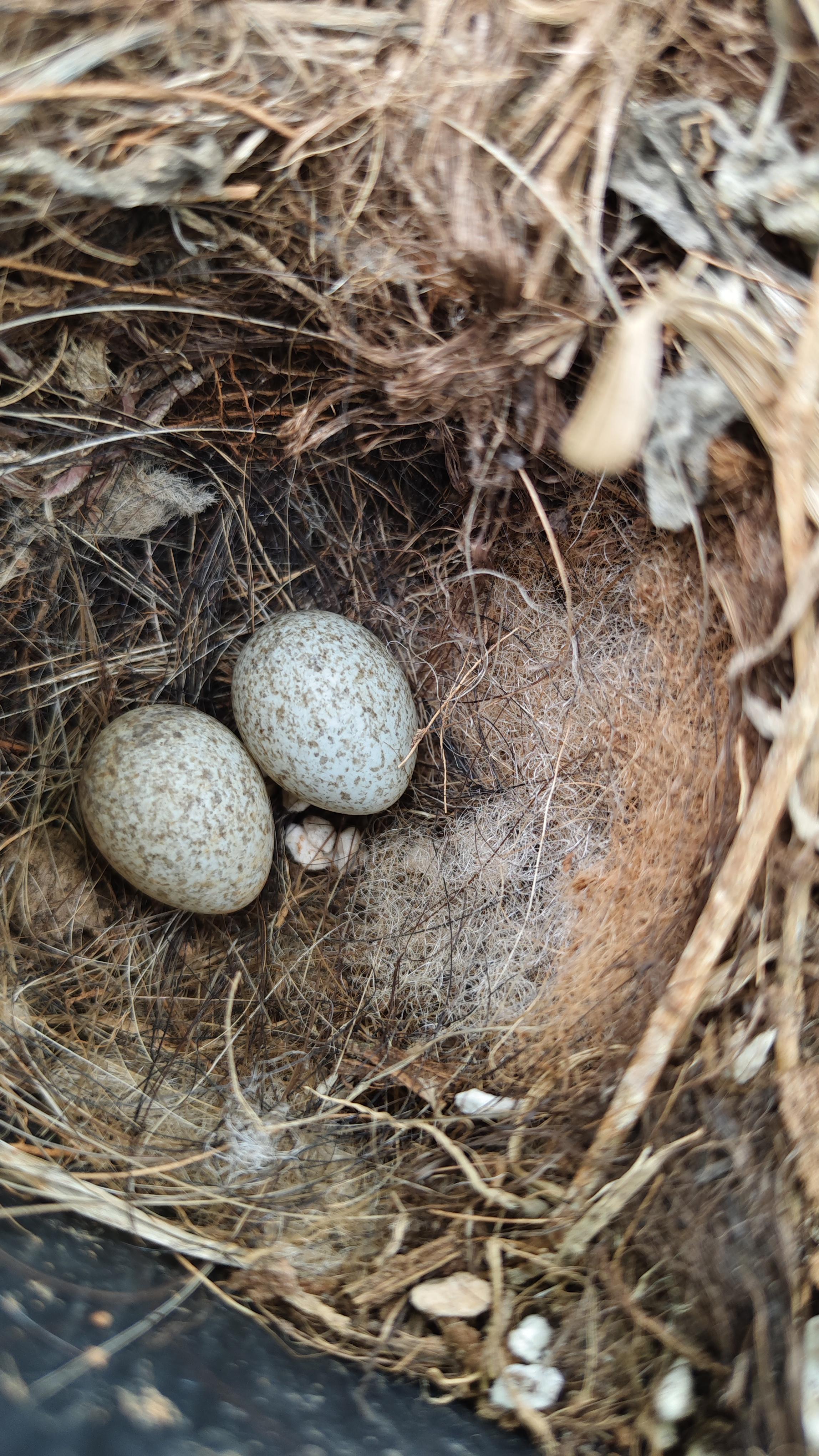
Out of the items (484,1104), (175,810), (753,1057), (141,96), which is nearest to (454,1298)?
(484,1104)

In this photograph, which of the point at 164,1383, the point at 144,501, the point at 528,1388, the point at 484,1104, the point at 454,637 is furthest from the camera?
the point at 454,637

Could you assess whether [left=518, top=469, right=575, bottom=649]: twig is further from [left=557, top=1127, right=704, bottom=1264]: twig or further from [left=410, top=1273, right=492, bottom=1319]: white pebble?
[left=410, top=1273, right=492, bottom=1319]: white pebble

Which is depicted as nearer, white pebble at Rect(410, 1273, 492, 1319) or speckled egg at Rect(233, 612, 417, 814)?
white pebble at Rect(410, 1273, 492, 1319)

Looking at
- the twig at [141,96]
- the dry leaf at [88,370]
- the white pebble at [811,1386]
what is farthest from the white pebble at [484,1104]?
the twig at [141,96]

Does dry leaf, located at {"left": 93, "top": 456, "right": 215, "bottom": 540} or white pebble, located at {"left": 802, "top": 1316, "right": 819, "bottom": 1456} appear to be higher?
dry leaf, located at {"left": 93, "top": 456, "right": 215, "bottom": 540}

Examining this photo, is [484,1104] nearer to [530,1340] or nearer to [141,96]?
[530,1340]

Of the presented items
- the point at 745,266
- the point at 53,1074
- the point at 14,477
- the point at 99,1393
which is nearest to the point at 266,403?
the point at 14,477

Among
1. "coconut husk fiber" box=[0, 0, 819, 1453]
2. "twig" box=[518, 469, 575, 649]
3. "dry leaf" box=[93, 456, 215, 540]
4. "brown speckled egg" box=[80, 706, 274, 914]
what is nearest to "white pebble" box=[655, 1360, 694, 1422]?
"coconut husk fiber" box=[0, 0, 819, 1453]
